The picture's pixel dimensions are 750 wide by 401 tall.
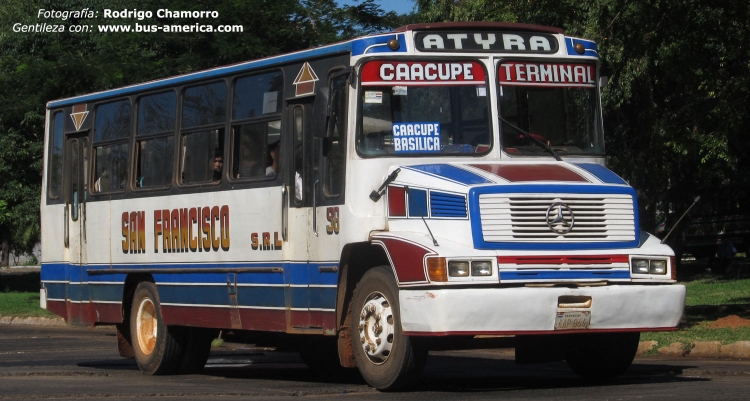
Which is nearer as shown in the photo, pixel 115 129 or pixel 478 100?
pixel 478 100

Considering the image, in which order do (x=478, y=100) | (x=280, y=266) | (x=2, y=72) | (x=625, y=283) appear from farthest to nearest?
(x=2, y=72), (x=280, y=266), (x=478, y=100), (x=625, y=283)

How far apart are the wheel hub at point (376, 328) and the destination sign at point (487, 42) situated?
7.32ft

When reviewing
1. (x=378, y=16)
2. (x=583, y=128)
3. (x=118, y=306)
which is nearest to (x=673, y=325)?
(x=583, y=128)

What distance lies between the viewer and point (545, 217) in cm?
975

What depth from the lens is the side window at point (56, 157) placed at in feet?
49.8

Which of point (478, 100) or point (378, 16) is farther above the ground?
point (378, 16)

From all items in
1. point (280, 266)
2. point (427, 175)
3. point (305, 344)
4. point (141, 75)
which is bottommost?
point (305, 344)

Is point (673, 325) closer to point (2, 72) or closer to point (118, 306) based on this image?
point (118, 306)

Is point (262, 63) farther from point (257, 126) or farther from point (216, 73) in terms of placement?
point (216, 73)

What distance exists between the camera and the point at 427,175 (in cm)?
998

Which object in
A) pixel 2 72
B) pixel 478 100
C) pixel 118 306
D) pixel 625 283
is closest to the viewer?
pixel 625 283

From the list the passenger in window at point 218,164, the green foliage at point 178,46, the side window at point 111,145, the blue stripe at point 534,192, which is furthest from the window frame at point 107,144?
the green foliage at point 178,46

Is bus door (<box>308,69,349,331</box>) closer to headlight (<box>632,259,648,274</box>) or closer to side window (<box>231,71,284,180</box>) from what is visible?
side window (<box>231,71,284,180</box>)

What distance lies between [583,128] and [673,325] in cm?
210
